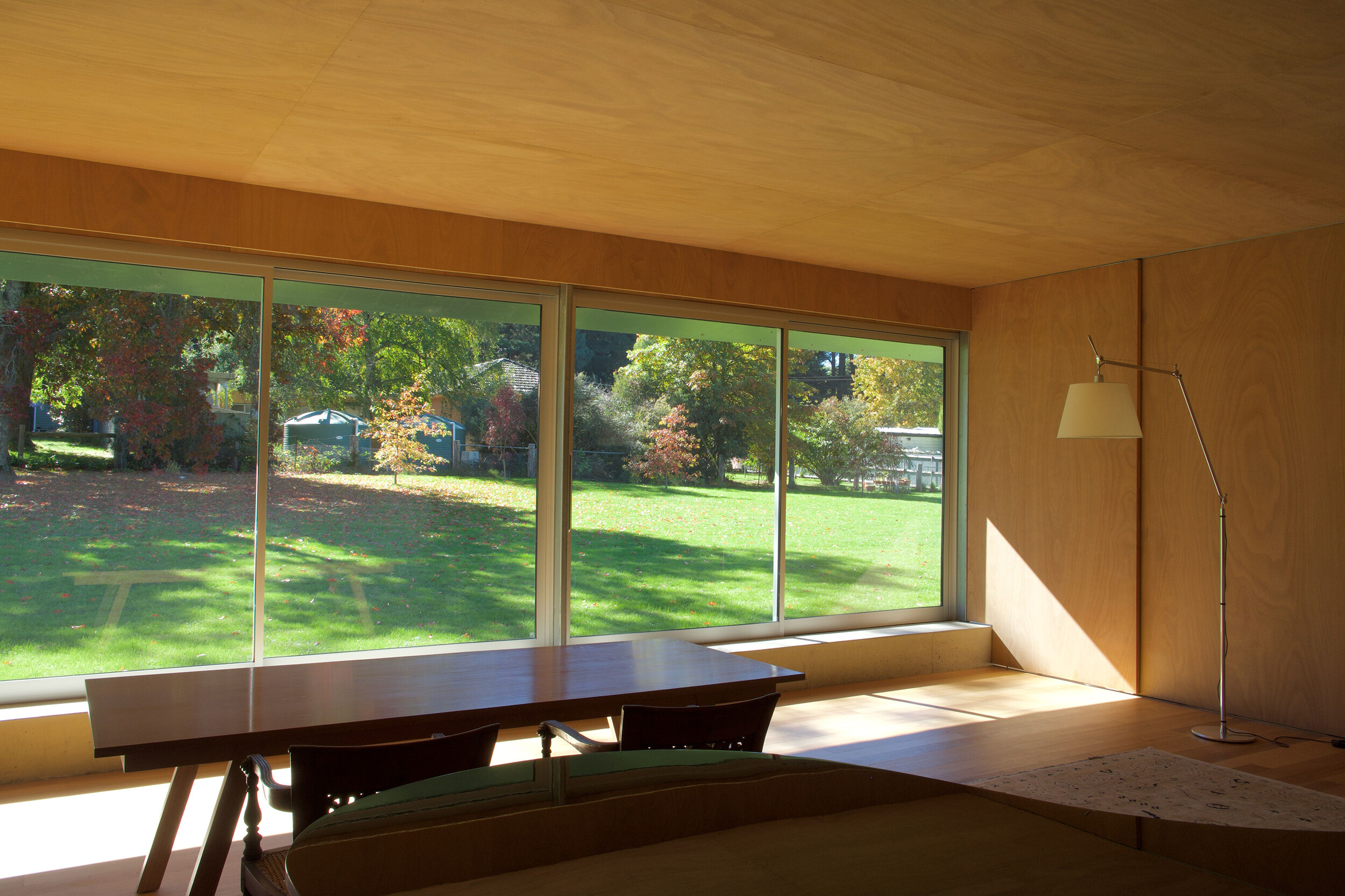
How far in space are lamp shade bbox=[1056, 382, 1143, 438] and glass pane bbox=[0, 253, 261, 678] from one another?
160 inches

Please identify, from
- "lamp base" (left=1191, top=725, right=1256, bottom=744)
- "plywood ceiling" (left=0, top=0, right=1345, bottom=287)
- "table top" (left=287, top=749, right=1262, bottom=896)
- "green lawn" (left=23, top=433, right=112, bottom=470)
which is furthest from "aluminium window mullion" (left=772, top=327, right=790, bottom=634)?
"table top" (left=287, top=749, right=1262, bottom=896)

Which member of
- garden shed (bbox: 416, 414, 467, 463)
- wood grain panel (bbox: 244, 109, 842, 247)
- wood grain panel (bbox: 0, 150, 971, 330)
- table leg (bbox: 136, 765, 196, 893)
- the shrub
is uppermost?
wood grain panel (bbox: 244, 109, 842, 247)

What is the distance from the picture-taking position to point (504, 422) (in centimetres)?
506

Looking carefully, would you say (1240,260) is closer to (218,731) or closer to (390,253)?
(390,253)

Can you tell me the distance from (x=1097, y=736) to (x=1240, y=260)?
2625 millimetres

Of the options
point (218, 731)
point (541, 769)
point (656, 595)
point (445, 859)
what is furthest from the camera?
point (656, 595)

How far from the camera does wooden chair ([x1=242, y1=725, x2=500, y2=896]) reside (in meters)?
2.01

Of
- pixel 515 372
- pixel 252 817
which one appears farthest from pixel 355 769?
pixel 515 372

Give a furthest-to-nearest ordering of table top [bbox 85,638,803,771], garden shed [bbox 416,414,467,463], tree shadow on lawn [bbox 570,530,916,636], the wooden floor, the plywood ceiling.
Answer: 1. tree shadow on lawn [bbox 570,530,916,636]
2. garden shed [bbox 416,414,467,463]
3. the wooden floor
4. the plywood ceiling
5. table top [bbox 85,638,803,771]

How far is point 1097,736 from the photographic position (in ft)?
15.3

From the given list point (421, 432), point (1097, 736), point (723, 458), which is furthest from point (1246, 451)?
point (421, 432)

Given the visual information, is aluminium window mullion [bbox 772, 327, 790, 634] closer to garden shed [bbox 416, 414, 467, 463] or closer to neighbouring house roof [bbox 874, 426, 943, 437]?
neighbouring house roof [bbox 874, 426, 943, 437]

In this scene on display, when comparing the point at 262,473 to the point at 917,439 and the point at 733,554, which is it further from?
the point at 917,439

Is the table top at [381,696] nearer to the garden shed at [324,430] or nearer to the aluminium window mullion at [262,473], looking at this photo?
the aluminium window mullion at [262,473]
